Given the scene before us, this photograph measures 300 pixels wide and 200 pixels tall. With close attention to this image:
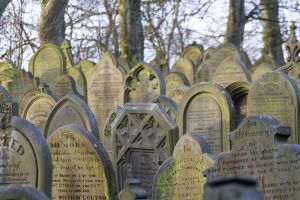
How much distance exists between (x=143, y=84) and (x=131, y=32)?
4.97 metres

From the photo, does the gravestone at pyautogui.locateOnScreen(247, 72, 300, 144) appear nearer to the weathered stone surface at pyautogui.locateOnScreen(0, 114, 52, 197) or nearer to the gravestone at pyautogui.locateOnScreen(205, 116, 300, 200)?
the gravestone at pyautogui.locateOnScreen(205, 116, 300, 200)

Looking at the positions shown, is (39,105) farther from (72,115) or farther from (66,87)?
(72,115)

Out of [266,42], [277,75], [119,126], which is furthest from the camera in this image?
[266,42]

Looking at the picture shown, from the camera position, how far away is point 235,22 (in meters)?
24.0

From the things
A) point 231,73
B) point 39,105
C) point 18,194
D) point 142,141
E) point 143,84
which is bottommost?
point 18,194

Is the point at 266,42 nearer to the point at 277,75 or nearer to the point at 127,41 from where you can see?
the point at 127,41

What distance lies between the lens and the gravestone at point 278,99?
37.0ft

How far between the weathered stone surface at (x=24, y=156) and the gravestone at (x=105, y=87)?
30.3 ft

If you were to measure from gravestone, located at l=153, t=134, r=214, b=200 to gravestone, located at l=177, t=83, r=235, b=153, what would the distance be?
149 inches

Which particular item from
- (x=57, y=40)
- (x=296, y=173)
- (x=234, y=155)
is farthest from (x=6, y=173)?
(x=57, y=40)

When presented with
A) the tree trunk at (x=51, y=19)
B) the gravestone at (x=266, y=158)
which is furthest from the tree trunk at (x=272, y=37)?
the gravestone at (x=266, y=158)

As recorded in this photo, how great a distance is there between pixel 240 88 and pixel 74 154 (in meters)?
6.48

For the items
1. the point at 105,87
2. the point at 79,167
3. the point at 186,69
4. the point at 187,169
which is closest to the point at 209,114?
the point at 187,169

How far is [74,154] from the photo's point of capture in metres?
7.36
